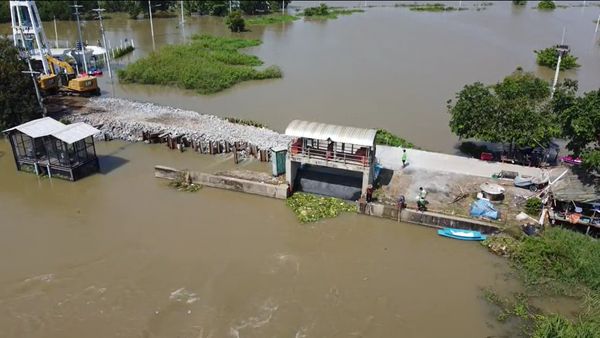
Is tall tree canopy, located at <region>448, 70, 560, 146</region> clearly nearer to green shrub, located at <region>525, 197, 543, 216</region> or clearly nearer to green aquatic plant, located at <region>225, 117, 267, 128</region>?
green shrub, located at <region>525, 197, 543, 216</region>

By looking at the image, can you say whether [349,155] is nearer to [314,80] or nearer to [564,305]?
[564,305]

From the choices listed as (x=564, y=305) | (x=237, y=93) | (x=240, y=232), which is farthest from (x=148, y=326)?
(x=237, y=93)

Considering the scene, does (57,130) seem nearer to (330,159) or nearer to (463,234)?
(330,159)

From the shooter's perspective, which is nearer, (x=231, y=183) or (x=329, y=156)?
(x=329, y=156)

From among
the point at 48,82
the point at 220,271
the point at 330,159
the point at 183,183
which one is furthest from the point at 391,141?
the point at 48,82

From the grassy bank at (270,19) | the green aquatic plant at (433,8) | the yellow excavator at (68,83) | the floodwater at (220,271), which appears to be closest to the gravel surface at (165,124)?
the yellow excavator at (68,83)

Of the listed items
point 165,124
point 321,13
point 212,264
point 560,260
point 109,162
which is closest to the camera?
point 560,260
